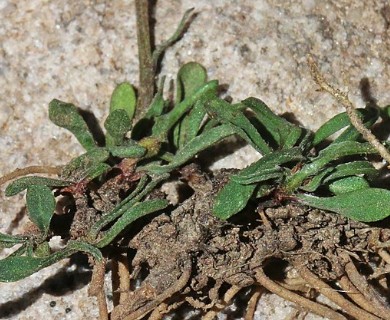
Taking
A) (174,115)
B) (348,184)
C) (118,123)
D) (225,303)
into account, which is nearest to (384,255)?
(348,184)

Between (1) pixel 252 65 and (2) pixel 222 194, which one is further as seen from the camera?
(1) pixel 252 65

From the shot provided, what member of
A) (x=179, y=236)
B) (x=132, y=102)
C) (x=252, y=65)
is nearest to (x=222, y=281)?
(x=179, y=236)

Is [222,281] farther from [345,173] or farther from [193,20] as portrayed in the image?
[193,20]

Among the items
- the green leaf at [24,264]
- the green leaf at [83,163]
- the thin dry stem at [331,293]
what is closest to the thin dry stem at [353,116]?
the thin dry stem at [331,293]

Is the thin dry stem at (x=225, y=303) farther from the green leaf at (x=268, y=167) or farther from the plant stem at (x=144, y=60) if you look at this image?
the plant stem at (x=144, y=60)

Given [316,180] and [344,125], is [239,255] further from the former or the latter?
[344,125]

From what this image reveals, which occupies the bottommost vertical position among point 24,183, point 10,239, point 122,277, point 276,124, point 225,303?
point 225,303

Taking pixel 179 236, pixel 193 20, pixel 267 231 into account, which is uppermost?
pixel 193 20
